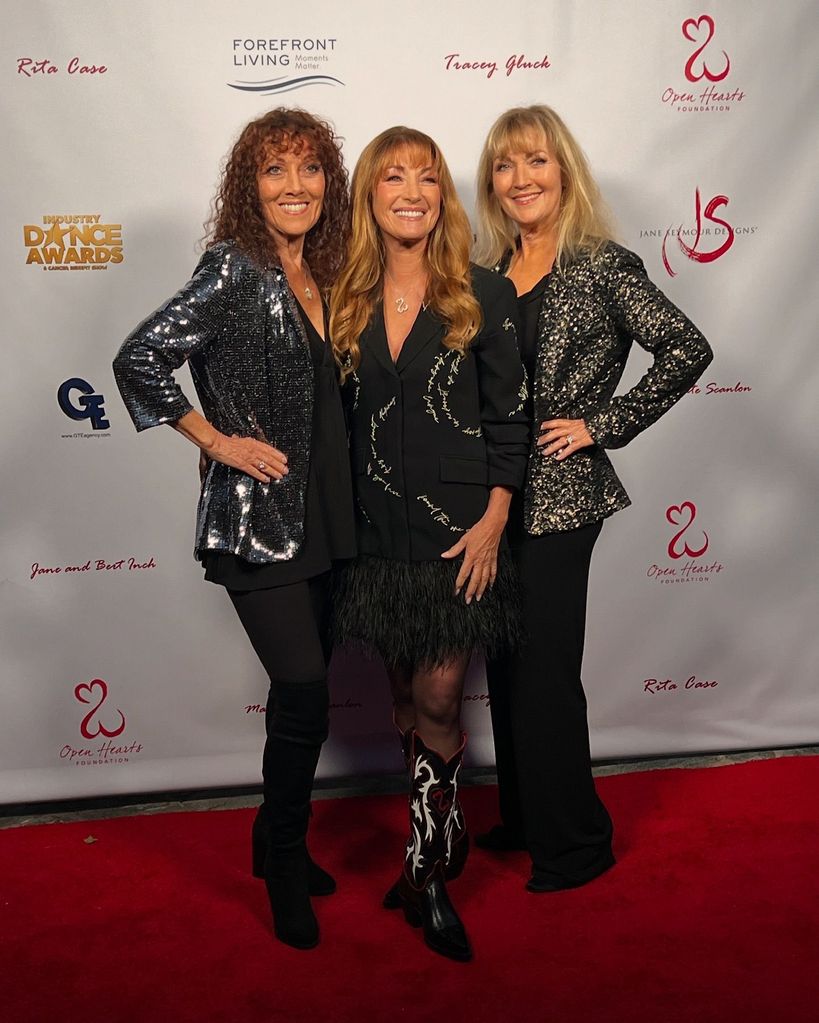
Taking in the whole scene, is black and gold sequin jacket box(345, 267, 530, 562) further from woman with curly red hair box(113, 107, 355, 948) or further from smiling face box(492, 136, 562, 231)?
smiling face box(492, 136, 562, 231)

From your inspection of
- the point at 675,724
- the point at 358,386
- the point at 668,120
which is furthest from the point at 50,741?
the point at 668,120

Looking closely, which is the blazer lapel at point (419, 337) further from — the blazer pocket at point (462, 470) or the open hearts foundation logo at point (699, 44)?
the open hearts foundation logo at point (699, 44)

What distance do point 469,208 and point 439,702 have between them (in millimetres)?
1428

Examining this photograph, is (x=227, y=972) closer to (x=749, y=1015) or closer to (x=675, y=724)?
(x=749, y=1015)

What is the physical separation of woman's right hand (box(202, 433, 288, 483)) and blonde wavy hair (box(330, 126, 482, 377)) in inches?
8.7

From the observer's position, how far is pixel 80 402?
3.07 meters

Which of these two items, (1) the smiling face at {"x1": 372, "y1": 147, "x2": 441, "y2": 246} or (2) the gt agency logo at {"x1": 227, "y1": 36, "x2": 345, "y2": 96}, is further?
(2) the gt agency logo at {"x1": 227, "y1": 36, "x2": 345, "y2": 96}

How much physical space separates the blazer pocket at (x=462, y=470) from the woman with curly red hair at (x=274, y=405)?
0.20 meters

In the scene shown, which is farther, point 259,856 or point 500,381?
point 259,856

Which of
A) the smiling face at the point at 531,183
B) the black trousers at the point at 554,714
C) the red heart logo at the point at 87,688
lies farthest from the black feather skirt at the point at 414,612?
the red heart logo at the point at 87,688

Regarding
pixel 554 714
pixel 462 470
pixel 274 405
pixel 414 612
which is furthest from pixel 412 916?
pixel 274 405

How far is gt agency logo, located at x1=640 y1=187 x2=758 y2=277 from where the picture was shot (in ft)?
10.5

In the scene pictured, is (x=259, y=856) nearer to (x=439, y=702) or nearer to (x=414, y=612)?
(x=439, y=702)

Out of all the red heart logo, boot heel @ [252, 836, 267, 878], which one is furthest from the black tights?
the red heart logo
